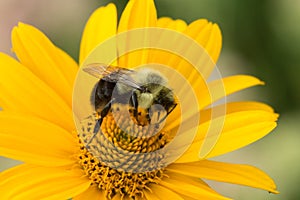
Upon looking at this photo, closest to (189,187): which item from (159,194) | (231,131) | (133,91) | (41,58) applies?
(159,194)

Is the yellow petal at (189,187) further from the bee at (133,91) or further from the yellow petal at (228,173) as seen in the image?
the bee at (133,91)

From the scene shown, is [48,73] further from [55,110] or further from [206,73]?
[206,73]

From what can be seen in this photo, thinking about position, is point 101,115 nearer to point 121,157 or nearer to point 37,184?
point 121,157

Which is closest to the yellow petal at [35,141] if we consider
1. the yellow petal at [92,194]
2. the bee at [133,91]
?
the yellow petal at [92,194]

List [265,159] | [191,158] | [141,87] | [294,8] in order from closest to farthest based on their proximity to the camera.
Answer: [141,87] → [191,158] → [265,159] → [294,8]

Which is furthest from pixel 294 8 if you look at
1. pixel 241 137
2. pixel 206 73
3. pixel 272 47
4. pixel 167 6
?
pixel 241 137
